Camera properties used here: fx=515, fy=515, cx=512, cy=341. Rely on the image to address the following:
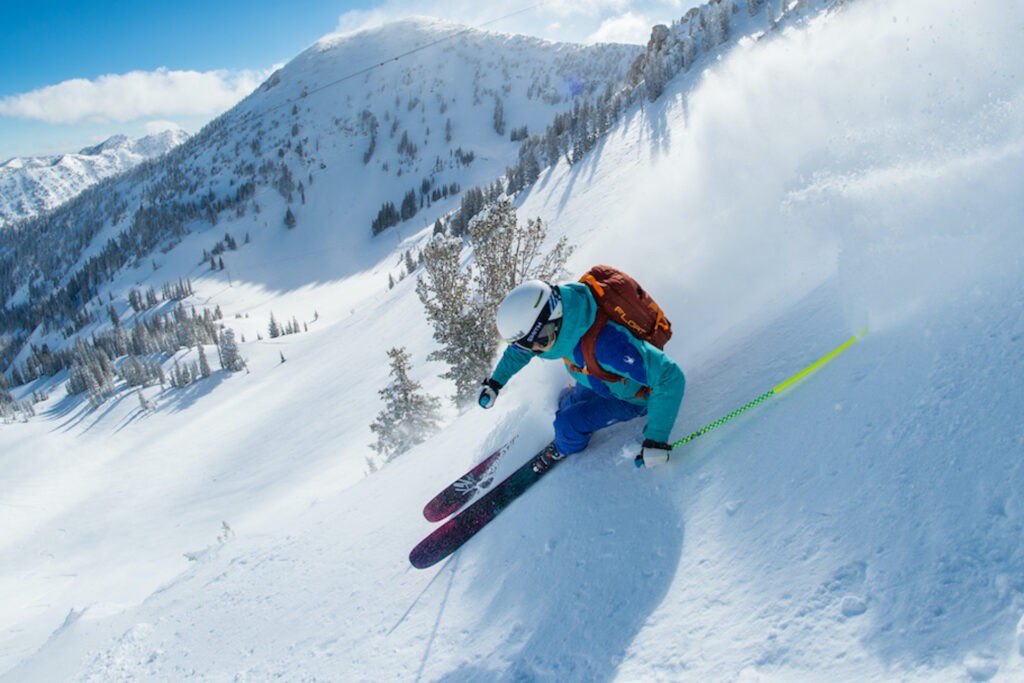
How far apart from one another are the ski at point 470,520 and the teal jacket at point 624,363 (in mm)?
1041

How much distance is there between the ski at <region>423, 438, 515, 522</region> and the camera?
5.34 m

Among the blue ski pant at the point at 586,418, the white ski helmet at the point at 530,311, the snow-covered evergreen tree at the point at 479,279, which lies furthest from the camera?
the snow-covered evergreen tree at the point at 479,279

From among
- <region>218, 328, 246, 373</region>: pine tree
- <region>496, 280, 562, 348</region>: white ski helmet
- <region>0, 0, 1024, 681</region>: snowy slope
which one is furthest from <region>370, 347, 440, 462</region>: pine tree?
<region>218, 328, 246, 373</region>: pine tree

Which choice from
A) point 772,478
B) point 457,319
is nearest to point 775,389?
point 772,478

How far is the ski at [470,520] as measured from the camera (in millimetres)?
4695

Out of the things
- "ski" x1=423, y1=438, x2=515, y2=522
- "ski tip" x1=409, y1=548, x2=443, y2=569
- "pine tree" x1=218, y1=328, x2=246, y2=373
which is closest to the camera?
"ski tip" x1=409, y1=548, x2=443, y2=569

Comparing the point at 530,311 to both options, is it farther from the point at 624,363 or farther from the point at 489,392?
the point at 489,392

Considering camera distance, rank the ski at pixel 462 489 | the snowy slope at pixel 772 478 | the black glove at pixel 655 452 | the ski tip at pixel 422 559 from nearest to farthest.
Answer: the snowy slope at pixel 772 478 < the black glove at pixel 655 452 < the ski tip at pixel 422 559 < the ski at pixel 462 489

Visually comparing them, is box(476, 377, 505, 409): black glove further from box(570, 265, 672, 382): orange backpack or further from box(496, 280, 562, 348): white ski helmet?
box(570, 265, 672, 382): orange backpack

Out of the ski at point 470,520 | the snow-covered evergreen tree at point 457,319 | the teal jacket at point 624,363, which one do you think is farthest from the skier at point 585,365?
the snow-covered evergreen tree at point 457,319

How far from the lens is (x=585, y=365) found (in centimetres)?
436

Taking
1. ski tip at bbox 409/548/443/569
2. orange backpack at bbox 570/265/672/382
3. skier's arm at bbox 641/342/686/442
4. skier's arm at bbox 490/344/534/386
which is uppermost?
orange backpack at bbox 570/265/672/382

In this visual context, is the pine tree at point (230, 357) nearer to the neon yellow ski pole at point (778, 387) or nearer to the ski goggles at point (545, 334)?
the ski goggles at point (545, 334)

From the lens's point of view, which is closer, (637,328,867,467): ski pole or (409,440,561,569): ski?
(637,328,867,467): ski pole
